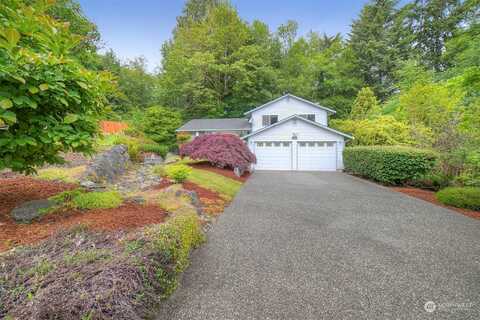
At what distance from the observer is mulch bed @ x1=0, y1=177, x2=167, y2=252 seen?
278cm

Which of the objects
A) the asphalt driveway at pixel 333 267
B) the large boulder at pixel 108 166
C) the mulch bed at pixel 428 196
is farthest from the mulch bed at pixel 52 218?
the mulch bed at pixel 428 196

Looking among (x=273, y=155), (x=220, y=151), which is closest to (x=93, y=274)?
(x=220, y=151)

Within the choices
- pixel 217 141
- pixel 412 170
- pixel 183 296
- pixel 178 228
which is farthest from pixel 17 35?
pixel 412 170

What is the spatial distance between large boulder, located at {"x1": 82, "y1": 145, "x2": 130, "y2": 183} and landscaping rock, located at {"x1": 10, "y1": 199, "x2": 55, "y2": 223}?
8.07 ft

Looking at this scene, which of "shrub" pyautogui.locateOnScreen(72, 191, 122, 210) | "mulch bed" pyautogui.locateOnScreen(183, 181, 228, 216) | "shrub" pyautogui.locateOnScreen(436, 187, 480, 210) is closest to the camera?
"shrub" pyautogui.locateOnScreen(72, 191, 122, 210)

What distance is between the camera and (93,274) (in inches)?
75.0

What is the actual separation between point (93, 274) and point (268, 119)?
18.0 m

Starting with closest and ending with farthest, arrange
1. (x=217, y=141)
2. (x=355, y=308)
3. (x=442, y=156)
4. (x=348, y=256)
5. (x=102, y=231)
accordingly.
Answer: (x=355, y=308) < (x=102, y=231) < (x=348, y=256) < (x=442, y=156) < (x=217, y=141)

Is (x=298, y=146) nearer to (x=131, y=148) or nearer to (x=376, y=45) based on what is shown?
(x=131, y=148)

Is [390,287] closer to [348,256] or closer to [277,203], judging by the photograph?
[348,256]

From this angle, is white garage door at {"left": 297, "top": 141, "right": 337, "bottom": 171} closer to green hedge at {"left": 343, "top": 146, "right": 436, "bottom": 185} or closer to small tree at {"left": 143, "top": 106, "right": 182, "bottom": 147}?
green hedge at {"left": 343, "top": 146, "right": 436, "bottom": 185}

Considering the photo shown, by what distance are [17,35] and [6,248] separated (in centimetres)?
249

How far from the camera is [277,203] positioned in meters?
6.35

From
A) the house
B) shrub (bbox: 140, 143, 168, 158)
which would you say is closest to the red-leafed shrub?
shrub (bbox: 140, 143, 168, 158)
